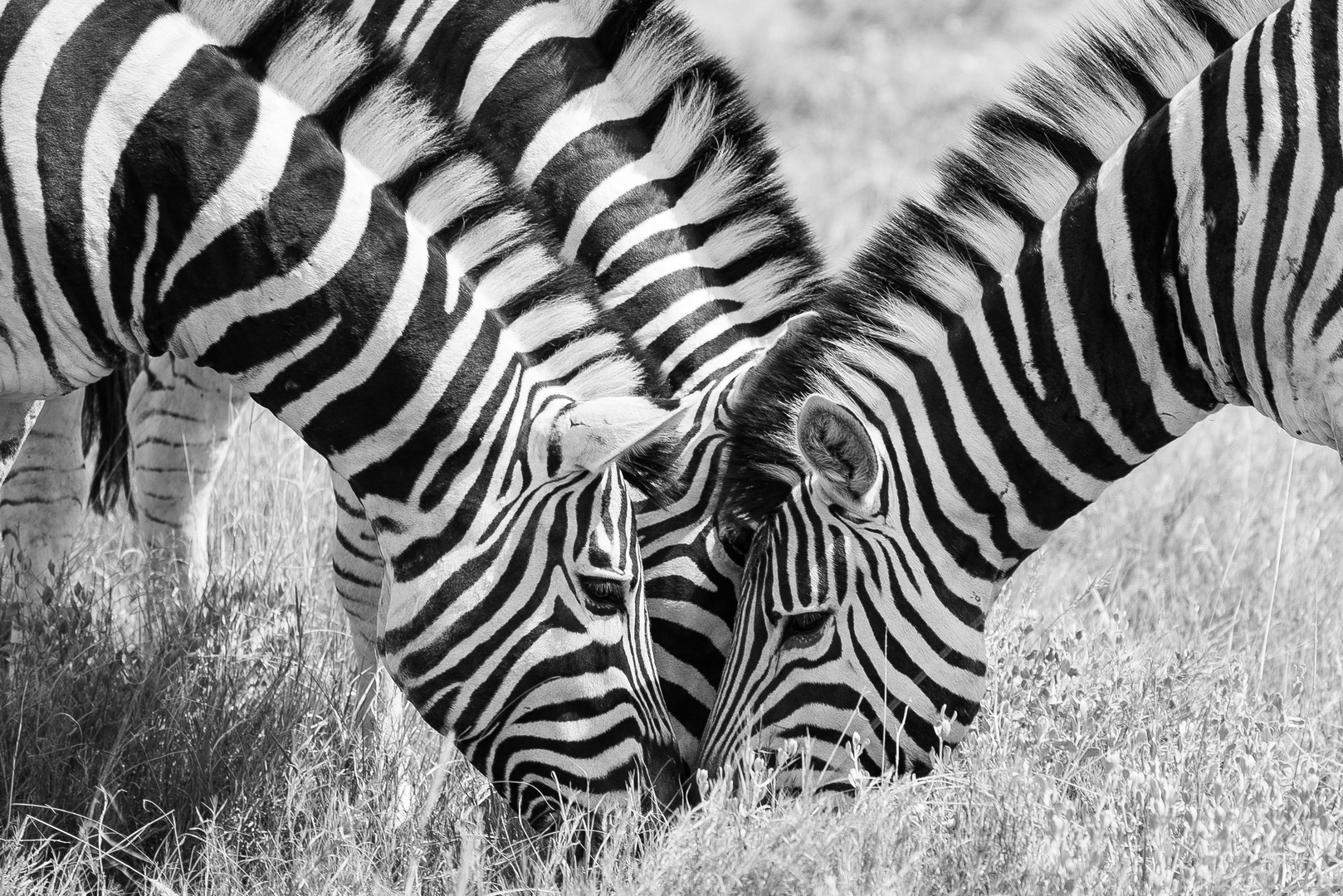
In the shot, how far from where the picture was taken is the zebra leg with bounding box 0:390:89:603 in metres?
5.35

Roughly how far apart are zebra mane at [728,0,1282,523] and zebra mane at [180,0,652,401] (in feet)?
1.51

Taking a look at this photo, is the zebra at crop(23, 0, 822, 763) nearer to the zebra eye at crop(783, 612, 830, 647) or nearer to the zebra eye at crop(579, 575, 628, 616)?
the zebra eye at crop(783, 612, 830, 647)

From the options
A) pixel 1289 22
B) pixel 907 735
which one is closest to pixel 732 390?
pixel 907 735

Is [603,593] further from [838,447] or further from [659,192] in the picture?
[659,192]

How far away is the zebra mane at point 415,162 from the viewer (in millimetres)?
3570

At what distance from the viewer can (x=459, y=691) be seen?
3.54 meters

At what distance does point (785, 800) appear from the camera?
3.53 meters

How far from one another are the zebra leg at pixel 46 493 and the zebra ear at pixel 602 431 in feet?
9.32

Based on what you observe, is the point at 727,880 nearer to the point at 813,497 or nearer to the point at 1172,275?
the point at 813,497

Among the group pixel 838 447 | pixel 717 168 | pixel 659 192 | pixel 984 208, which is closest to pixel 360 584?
pixel 659 192

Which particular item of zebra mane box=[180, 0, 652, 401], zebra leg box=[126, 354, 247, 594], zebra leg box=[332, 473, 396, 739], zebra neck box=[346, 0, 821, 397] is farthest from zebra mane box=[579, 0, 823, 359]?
zebra leg box=[126, 354, 247, 594]

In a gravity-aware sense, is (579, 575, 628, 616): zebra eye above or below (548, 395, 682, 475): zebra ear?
below

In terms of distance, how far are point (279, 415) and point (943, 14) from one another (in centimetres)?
1579

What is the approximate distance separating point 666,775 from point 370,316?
141 cm
